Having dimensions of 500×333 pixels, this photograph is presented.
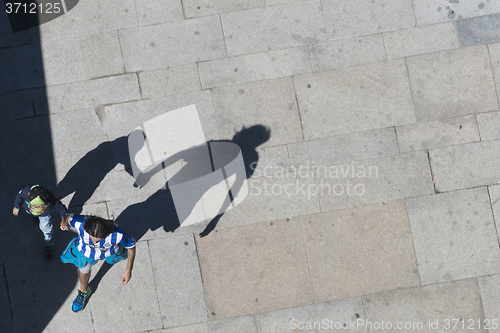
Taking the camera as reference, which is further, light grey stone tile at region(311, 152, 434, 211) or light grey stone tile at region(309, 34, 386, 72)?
light grey stone tile at region(309, 34, 386, 72)

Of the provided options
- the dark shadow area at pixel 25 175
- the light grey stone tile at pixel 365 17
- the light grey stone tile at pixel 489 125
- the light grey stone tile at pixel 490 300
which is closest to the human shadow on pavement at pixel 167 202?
the dark shadow area at pixel 25 175

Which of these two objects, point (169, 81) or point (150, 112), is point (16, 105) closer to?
point (150, 112)

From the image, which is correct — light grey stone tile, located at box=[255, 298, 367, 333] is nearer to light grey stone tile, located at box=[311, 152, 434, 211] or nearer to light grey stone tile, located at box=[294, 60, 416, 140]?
light grey stone tile, located at box=[311, 152, 434, 211]

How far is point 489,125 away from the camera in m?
6.98

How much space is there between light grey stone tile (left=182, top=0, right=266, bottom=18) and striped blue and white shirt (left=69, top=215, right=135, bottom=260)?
3338mm

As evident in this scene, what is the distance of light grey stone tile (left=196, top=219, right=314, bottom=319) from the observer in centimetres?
668

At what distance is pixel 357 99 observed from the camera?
22.7 ft

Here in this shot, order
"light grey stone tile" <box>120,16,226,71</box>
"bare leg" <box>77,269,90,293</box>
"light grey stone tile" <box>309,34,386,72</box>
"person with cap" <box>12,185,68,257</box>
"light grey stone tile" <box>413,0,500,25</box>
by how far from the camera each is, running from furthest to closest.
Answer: "light grey stone tile" <box>413,0,500,25</box>, "light grey stone tile" <box>309,34,386,72</box>, "light grey stone tile" <box>120,16,226,71</box>, "bare leg" <box>77,269,90,293</box>, "person with cap" <box>12,185,68,257</box>

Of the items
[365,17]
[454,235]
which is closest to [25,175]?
[365,17]

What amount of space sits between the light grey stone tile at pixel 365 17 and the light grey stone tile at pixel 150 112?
6.92ft

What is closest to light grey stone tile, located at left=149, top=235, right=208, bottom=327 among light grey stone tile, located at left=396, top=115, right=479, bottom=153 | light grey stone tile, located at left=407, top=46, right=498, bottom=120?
light grey stone tile, located at left=396, top=115, right=479, bottom=153

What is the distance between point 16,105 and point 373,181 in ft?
17.0

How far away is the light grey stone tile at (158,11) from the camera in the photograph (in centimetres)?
689

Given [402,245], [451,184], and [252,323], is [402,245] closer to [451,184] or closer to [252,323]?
[451,184]
